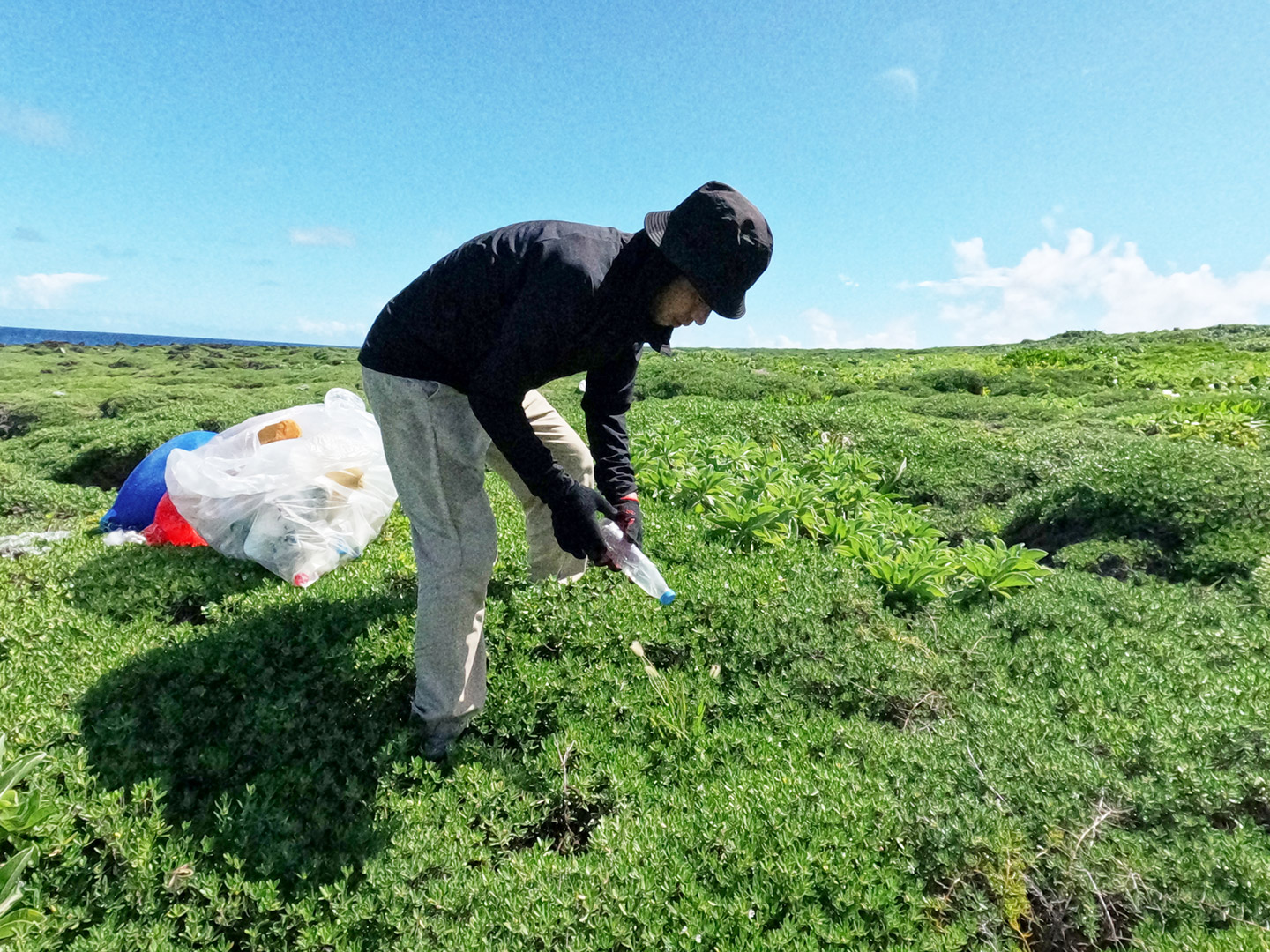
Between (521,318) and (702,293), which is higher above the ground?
(702,293)

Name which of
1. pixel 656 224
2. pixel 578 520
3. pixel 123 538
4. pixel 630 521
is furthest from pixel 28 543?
pixel 656 224

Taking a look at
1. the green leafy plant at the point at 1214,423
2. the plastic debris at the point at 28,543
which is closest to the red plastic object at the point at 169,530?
the plastic debris at the point at 28,543

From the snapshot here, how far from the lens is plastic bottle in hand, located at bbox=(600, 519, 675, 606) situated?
9.68 ft

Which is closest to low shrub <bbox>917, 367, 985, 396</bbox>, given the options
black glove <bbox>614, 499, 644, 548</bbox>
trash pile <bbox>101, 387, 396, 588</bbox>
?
trash pile <bbox>101, 387, 396, 588</bbox>

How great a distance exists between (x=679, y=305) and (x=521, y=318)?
20.0 inches

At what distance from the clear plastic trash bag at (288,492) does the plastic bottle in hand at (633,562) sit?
2.01 meters

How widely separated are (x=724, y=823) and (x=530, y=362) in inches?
65.6

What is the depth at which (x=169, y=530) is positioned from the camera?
509cm

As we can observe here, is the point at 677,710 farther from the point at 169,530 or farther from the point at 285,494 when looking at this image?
the point at 169,530

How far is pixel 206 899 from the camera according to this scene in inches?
95.7

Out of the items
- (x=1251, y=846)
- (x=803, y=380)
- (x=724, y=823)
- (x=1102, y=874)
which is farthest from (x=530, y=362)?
(x=803, y=380)

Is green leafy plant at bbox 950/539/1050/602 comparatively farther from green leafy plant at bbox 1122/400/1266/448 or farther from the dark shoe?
green leafy plant at bbox 1122/400/1266/448

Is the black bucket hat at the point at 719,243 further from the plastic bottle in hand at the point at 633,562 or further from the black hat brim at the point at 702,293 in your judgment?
the plastic bottle in hand at the point at 633,562

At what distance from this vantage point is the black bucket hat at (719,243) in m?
2.24
